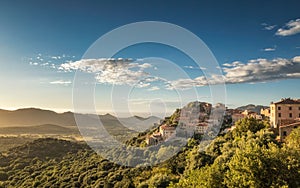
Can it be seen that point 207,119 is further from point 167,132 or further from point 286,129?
point 286,129

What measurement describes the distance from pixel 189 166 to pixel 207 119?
33.0 metres

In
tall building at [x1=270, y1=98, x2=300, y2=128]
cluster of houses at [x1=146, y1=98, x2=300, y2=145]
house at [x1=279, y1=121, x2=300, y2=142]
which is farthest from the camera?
tall building at [x1=270, y1=98, x2=300, y2=128]

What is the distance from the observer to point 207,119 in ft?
194

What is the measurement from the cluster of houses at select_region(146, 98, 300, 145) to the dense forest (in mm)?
2402

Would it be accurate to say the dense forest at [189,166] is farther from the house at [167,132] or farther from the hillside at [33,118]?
the hillside at [33,118]

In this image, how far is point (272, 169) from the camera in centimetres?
1205

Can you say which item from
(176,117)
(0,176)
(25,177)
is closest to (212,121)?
(176,117)

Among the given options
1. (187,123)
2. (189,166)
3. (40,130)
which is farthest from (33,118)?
(189,166)

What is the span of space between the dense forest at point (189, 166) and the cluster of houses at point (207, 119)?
2402 mm

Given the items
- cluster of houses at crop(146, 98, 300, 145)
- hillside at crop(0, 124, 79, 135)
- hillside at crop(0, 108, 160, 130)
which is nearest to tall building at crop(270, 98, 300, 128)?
cluster of houses at crop(146, 98, 300, 145)

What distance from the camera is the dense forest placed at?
12.1 meters

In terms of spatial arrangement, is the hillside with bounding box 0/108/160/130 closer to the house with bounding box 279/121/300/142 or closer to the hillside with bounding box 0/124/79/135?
the hillside with bounding box 0/124/79/135

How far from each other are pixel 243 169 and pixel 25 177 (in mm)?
45256

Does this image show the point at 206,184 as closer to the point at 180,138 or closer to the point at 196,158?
the point at 196,158
